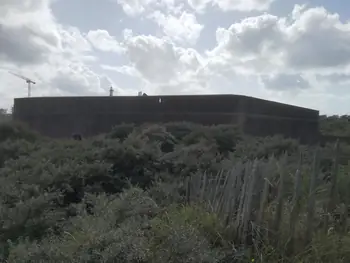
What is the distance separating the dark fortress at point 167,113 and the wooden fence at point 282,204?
12.9 metres

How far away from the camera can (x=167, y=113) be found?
20.5 meters

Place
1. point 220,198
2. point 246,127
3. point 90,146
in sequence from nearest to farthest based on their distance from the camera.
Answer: point 220,198 < point 90,146 < point 246,127

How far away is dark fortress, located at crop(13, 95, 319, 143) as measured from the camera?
761 inches

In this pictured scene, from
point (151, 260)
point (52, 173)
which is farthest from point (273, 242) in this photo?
point (52, 173)

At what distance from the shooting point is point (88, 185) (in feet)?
29.3

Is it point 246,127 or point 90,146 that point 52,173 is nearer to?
point 90,146

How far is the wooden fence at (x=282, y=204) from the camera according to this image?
491cm

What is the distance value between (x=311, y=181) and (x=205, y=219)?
1.29 m

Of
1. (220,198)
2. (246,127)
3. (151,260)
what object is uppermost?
(246,127)

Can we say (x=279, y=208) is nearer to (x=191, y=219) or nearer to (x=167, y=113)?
(x=191, y=219)

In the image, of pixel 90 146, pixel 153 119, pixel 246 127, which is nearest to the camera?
pixel 90 146

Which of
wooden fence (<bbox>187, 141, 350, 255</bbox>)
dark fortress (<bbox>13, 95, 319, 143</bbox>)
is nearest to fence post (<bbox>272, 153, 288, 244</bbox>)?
wooden fence (<bbox>187, 141, 350, 255</bbox>)

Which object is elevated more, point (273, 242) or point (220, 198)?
point (220, 198)

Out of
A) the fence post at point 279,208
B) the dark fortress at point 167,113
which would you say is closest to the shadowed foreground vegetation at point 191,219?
the fence post at point 279,208
